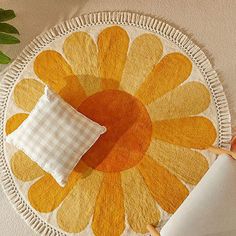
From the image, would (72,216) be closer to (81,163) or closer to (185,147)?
(81,163)

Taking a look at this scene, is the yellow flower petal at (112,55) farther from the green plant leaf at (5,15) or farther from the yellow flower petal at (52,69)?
the green plant leaf at (5,15)

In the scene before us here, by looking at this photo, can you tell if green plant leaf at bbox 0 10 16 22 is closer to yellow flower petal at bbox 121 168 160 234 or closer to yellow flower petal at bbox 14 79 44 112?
yellow flower petal at bbox 14 79 44 112

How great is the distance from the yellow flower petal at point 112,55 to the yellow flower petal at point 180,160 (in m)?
0.33

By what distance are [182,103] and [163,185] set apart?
1.17 ft

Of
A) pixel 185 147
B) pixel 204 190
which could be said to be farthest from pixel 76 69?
pixel 204 190

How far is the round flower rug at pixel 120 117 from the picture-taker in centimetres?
181

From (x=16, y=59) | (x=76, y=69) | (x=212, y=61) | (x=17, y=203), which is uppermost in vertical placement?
(x=212, y=61)

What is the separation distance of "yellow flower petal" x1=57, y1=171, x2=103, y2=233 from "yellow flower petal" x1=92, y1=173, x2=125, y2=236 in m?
0.03

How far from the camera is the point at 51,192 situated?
184cm

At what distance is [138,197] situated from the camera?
1809mm

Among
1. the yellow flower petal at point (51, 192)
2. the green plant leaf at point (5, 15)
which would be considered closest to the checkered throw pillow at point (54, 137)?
the yellow flower petal at point (51, 192)

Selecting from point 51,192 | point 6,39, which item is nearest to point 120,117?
point 51,192

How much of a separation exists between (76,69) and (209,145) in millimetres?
658

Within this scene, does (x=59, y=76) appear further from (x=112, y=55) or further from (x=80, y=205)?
(x=80, y=205)
